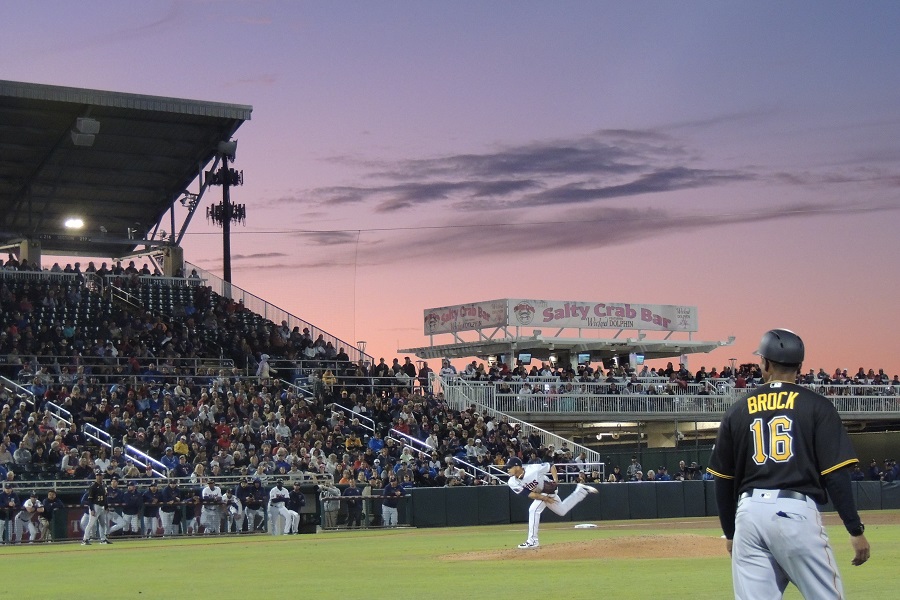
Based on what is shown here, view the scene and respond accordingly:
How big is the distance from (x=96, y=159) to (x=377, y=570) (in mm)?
36428

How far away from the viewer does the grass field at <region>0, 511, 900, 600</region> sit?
45.2 feet

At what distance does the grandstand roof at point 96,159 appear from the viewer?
45.7m

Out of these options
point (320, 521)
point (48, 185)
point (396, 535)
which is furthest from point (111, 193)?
point (396, 535)

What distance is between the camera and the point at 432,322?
57.3 meters

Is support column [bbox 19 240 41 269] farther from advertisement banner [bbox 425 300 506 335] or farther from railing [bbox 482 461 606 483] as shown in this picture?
railing [bbox 482 461 606 483]

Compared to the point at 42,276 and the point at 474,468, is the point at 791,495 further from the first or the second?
the point at 42,276

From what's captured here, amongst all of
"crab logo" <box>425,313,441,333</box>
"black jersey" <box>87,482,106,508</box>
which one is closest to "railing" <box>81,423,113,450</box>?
"black jersey" <box>87,482,106,508</box>

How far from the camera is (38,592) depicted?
14.9 meters

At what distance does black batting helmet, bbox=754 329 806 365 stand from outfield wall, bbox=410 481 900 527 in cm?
2702

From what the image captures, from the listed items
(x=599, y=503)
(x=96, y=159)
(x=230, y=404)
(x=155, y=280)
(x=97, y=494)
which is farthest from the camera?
(x=96, y=159)

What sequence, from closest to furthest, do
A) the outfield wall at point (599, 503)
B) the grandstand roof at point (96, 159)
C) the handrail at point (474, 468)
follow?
the outfield wall at point (599, 503), the handrail at point (474, 468), the grandstand roof at point (96, 159)

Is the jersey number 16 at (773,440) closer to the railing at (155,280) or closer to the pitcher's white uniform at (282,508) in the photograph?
the pitcher's white uniform at (282,508)

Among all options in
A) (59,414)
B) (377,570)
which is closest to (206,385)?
(59,414)

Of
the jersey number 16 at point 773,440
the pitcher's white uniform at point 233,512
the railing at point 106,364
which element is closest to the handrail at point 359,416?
the railing at point 106,364
